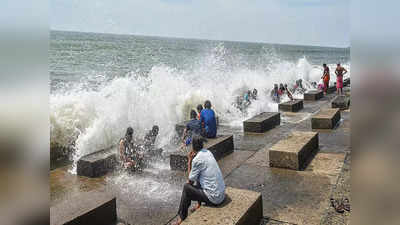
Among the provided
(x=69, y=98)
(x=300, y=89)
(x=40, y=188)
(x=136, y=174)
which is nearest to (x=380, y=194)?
(x=40, y=188)

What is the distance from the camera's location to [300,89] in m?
21.3

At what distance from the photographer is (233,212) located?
341cm

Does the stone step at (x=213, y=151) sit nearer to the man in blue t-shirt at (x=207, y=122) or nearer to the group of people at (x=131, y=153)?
the man in blue t-shirt at (x=207, y=122)

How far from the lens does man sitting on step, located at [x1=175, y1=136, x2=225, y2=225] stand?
3631mm

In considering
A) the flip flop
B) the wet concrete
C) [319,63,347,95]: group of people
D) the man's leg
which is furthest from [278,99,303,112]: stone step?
the man's leg

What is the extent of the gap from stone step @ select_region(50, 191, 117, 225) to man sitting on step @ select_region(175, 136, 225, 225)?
0.90 meters

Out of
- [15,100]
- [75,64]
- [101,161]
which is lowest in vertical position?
[101,161]

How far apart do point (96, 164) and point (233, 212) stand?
3460 mm

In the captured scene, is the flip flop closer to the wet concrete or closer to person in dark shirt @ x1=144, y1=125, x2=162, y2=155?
the wet concrete

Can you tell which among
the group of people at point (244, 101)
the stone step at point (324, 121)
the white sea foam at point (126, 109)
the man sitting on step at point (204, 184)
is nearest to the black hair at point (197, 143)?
the man sitting on step at point (204, 184)

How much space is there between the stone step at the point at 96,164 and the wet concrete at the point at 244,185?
0.43ft

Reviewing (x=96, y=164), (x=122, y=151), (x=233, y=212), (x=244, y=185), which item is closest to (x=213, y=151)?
(x=244, y=185)

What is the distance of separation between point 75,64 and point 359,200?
36882mm

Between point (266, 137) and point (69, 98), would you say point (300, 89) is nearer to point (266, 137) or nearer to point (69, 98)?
point (266, 137)
